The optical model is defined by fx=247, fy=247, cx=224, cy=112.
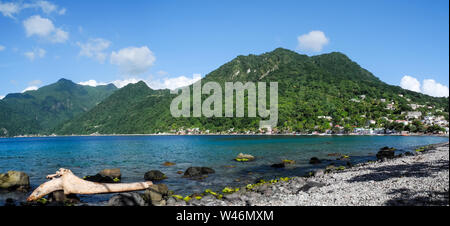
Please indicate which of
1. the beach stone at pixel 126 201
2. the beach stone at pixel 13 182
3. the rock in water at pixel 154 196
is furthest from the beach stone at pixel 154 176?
the beach stone at pixel 126 201

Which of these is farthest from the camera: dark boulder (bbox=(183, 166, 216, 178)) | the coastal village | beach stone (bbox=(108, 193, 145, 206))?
the coastal village

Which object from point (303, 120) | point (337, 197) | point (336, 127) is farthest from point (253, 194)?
point (303, 120)

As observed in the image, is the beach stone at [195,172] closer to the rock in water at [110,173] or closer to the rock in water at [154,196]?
the rock in water at [110,173]

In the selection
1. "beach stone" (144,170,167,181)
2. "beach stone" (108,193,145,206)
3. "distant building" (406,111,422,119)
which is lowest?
"beach stone" (144,170,167,181)

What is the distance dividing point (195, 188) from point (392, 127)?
178 m

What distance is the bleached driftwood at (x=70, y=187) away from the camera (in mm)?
17734

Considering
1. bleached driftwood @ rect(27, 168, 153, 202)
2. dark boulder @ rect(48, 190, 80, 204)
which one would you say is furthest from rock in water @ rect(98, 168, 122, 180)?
dark boulder @ rect(48, 190, 80, 204)

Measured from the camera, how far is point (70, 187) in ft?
60.5

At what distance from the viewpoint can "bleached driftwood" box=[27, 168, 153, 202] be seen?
1773 centimetres

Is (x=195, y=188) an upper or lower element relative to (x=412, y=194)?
lower

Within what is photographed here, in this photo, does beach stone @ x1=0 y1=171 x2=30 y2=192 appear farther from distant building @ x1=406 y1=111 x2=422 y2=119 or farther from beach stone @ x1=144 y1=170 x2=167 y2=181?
distant building @ x1=406 y1=111 x2=422 y2=119
